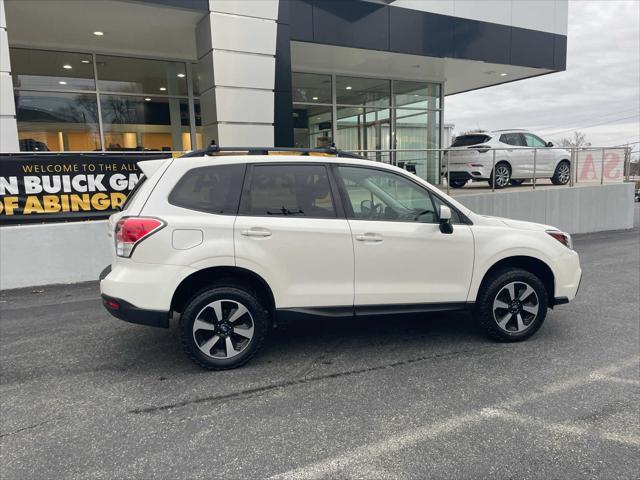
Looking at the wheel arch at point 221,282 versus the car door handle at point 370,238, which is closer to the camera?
the wheel arch at point 221,282

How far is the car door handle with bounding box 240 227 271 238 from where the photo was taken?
395cm

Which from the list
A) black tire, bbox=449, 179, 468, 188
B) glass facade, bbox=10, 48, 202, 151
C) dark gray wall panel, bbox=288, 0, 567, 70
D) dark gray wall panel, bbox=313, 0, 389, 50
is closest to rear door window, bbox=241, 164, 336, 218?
dark gray wall panel, bbox=288, 0, 567, 70

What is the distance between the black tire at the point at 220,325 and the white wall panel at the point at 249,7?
677cm

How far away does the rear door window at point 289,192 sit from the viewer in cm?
409

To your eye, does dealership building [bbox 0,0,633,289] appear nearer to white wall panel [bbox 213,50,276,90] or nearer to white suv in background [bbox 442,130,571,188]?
white wall panel [bbox 213,50,276,90]

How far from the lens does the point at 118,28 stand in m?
9.88

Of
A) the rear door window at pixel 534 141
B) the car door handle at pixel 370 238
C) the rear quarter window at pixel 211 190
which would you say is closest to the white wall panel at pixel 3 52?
the rear quarter window at pixel 211 190

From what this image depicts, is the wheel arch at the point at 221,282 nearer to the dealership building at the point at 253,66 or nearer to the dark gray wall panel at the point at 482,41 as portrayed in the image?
the dealership building at the point at 253,66

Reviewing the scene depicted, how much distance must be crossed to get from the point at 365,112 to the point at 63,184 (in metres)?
10.6

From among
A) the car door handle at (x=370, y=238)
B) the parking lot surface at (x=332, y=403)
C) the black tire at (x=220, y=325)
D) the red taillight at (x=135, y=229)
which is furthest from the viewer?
the car door handle at (x=370, y=238)

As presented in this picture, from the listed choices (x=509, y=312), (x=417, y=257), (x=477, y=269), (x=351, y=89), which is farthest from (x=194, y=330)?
(x=351, y=89)

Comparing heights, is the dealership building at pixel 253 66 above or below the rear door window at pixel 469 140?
above

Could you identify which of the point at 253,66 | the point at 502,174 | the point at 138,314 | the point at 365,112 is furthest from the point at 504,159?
the point at 138,314

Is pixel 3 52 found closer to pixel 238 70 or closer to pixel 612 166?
pixel 238 70
